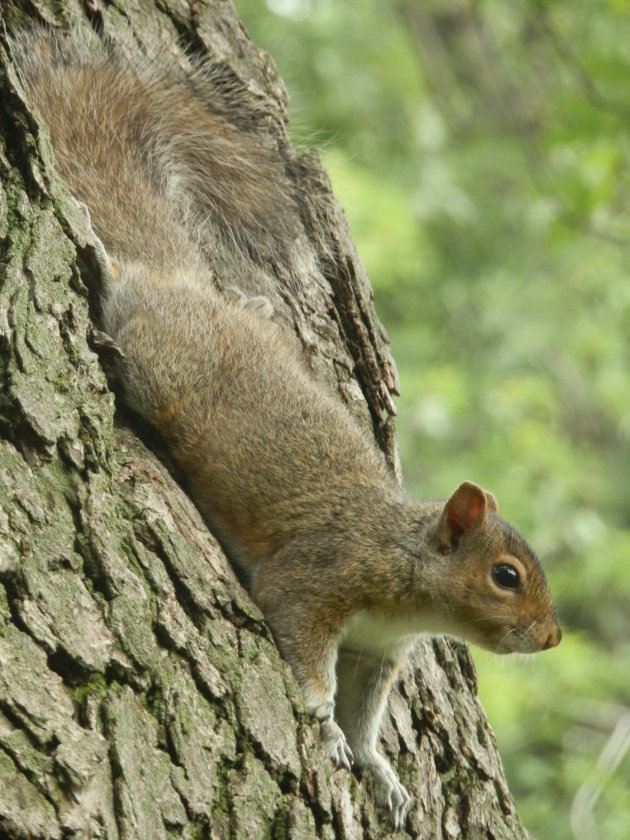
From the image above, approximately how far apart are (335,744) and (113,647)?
0.77 m

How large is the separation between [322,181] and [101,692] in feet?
7.15

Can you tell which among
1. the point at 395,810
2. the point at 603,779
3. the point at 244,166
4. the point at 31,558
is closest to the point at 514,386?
the point at 603,779

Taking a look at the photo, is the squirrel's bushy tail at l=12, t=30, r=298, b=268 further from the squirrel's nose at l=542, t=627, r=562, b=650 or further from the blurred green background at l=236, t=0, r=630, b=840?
the blurred green background at l=236, t=0, r=630, b=840

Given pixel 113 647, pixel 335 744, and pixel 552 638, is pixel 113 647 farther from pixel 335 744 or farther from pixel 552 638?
pixel 552 638

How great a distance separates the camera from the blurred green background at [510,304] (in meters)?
6.99

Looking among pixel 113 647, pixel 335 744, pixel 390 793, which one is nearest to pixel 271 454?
pixel 335 744

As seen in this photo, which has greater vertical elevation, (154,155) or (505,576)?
(154,155)

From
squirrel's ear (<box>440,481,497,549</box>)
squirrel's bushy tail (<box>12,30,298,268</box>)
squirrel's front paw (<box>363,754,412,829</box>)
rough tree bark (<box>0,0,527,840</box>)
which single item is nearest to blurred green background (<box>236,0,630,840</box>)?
squirrel's bushy tail (<box>12,30,298,268</box>)

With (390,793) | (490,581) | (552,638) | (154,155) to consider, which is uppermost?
(154,155)

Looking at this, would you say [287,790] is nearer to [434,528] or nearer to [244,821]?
[244,821]

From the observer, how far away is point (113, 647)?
7.40ft

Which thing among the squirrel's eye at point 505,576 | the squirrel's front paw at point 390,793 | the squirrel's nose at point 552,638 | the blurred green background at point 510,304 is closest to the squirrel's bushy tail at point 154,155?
the squirrel's eye at point 505,576

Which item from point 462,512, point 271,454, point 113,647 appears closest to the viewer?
point 113,647

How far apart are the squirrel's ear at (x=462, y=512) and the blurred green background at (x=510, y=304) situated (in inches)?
95.5
